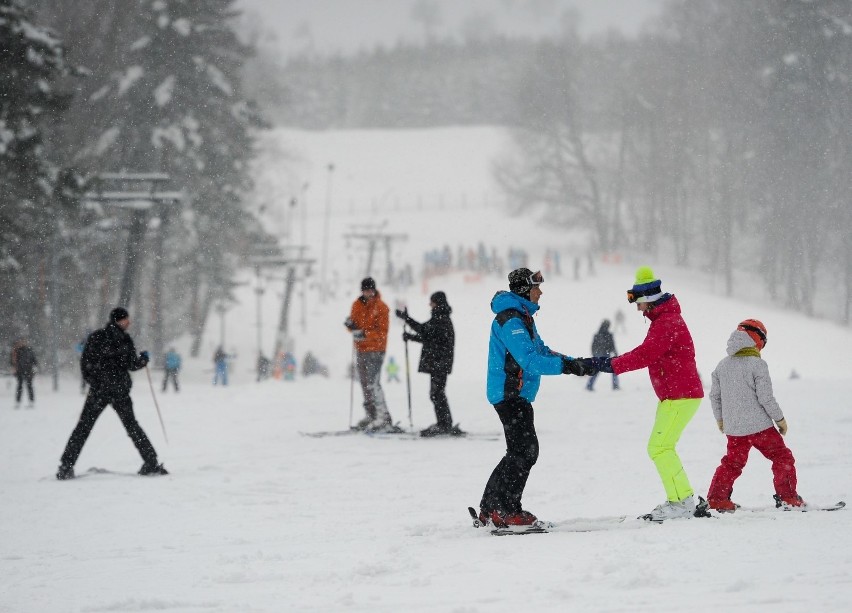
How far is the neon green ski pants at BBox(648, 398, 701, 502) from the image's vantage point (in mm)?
6758

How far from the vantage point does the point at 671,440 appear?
6.77 metres

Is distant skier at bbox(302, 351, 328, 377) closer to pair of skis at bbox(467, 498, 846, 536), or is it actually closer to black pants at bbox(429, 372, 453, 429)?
black pants at bbox(429, 372, 453, 429)

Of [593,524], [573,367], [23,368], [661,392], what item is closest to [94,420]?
[593,524]

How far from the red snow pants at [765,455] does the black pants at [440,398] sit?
555cm

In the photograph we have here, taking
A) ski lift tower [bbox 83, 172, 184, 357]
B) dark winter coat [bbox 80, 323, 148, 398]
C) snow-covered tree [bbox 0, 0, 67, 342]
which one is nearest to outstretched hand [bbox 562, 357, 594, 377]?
dark winter coat [bbox 80, 323, 148, 398]

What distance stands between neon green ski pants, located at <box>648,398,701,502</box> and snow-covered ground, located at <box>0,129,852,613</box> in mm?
312

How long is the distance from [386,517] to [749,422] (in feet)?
9.49

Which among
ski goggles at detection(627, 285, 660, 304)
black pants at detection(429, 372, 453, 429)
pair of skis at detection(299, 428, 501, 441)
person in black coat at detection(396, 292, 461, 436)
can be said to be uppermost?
ski goggles at detection(627, 285, 660, 304)

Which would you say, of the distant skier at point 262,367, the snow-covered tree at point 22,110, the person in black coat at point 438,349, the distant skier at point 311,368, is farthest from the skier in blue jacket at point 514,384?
the distant skier at point 311,368

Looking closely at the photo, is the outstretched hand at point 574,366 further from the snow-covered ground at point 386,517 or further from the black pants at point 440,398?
the black pants at point 440,398

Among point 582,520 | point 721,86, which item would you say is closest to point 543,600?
point 582,520

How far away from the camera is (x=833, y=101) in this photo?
44.6m

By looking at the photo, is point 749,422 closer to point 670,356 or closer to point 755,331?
point 755,331

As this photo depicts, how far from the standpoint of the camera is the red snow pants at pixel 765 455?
7.23 meters
